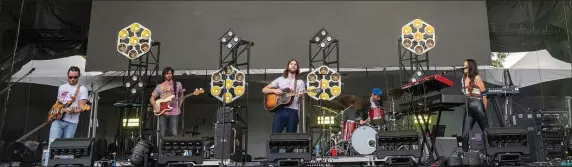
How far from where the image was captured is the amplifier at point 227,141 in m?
6.12

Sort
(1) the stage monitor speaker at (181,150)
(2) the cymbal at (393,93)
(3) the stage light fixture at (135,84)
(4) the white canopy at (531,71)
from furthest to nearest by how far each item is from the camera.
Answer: (4) the white canopy at (531,71)
(3) the stage light fixture at (135,84)
(2) the cymbal at (393,93)
(1) the stage monitor speaker at (181,150)

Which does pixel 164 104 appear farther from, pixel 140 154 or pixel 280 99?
pixel 280 99

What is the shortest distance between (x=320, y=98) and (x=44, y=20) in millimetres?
5867

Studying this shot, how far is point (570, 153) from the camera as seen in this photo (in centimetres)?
671

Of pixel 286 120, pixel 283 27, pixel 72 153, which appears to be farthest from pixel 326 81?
pixel 72 153

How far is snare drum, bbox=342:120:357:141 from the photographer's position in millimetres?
7234

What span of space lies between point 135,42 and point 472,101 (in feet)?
17.7

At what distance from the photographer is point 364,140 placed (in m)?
6.76

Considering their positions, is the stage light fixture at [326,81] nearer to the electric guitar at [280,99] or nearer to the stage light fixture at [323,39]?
the stage light fixture at [323,39]

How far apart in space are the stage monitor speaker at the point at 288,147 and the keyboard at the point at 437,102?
159 cm

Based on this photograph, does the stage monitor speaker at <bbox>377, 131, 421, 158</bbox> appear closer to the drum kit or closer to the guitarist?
the drum kit

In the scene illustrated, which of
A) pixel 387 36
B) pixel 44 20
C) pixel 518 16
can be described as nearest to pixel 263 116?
pixel 387 36

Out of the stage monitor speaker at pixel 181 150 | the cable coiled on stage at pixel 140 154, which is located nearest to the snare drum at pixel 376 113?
the stage monitor speaker at pixel 181 150

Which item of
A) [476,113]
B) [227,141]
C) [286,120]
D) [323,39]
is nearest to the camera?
[476,113]
